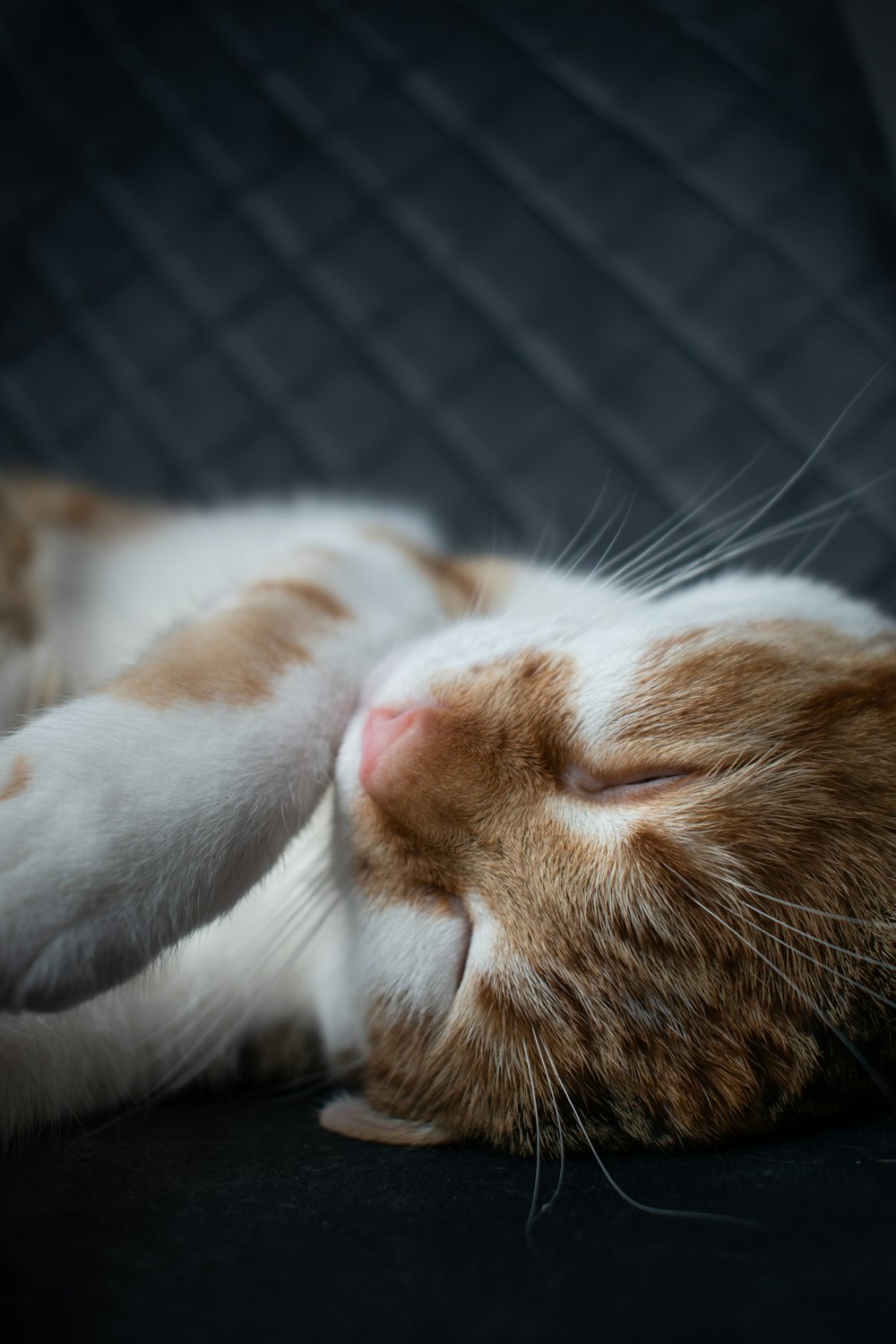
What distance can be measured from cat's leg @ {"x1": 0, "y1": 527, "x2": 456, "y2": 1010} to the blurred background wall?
1.86ft

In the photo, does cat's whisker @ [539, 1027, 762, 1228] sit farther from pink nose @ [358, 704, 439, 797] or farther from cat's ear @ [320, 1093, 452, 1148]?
pink nose @ [358, 704, 439, 797]

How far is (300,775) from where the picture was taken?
31.2 inches

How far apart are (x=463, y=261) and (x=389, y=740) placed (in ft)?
3.03

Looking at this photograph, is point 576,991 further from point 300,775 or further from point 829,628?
point 829,628

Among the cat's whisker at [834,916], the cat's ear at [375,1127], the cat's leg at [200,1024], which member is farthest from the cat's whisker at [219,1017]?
the cat's whisker at [834,916]

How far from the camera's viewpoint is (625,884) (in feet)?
2.36

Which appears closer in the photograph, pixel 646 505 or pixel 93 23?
pixel 646 505

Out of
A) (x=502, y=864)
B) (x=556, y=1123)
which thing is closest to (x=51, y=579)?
(x=502, y=864)

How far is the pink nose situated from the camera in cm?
76

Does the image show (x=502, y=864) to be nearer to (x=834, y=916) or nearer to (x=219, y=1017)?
(x=834, y=916)

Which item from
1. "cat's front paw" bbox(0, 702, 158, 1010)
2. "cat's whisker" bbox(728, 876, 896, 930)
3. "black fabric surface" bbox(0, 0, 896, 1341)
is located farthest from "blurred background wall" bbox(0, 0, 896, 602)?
"cat's front paw" bbox(0, 702, 158, 1010)

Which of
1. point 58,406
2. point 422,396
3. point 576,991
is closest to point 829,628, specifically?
point 576,991

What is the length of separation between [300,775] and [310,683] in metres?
0.09

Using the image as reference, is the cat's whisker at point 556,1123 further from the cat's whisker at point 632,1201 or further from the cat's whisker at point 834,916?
the cat's whisker at point 834,916
